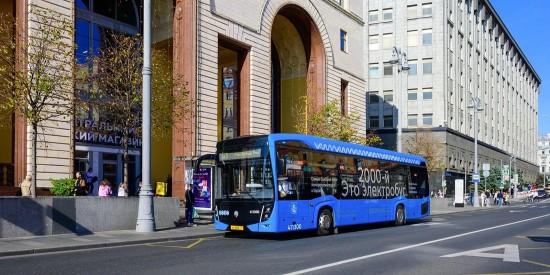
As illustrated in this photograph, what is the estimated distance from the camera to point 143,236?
16.5 meters

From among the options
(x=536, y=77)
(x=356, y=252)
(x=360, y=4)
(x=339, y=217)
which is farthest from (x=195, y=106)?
(x=536, y=77)

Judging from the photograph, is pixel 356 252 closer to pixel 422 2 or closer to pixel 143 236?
pixel 143 236

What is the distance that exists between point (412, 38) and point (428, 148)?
689 inches

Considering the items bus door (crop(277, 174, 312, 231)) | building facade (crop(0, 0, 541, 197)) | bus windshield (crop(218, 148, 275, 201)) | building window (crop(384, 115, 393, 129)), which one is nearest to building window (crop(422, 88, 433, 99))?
building facade (crop(0, 0, 541, 197))

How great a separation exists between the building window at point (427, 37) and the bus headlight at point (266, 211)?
5427 cm

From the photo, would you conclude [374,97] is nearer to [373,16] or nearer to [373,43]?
[373,43]

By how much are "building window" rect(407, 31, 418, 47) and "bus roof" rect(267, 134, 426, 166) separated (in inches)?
1748

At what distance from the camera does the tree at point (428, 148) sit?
176 ft

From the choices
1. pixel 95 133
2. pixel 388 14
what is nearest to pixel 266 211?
pixel 95 133

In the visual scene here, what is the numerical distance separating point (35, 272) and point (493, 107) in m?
86.6

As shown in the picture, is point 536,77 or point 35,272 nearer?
point 35,272

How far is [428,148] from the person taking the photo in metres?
54.6

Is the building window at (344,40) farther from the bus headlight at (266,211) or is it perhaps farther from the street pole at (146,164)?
the bus headlight at (266,211)

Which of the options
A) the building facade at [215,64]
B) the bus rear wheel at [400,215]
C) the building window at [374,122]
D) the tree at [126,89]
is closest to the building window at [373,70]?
the building window at [374,122]
